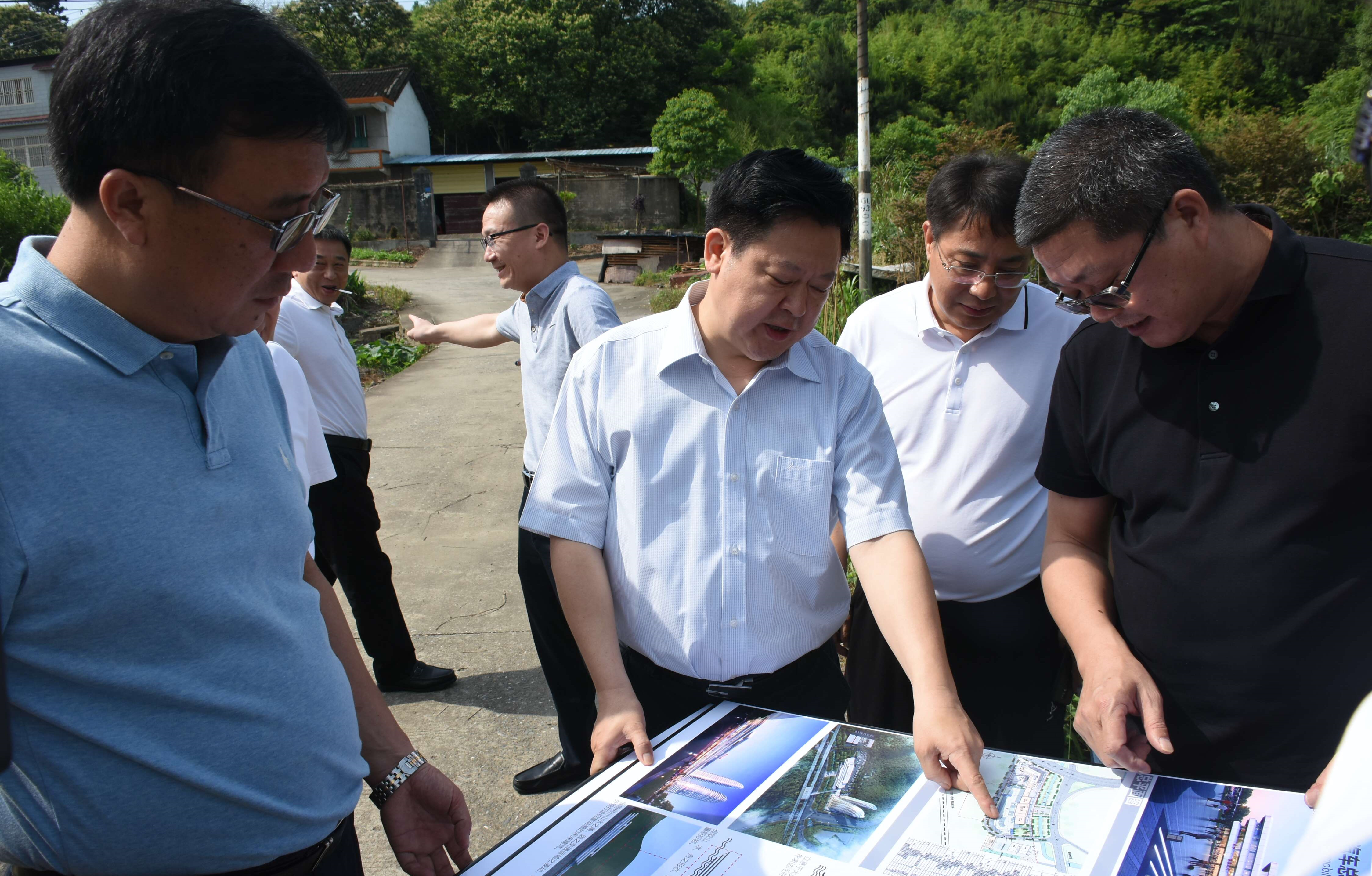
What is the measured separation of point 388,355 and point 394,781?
31.5 feet

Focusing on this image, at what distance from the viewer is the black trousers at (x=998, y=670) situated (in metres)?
2.16

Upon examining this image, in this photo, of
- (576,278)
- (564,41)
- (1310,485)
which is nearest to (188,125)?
(1310,485)

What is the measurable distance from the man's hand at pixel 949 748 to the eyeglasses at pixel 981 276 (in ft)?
4.01

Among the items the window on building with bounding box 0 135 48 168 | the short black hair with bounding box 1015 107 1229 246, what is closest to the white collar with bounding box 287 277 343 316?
the short black hair with bounding box 1015 107 1229 246

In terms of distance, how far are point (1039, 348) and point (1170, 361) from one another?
2.33ft

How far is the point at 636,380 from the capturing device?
64.1 inches

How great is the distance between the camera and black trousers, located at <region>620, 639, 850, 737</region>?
1598 millimetres

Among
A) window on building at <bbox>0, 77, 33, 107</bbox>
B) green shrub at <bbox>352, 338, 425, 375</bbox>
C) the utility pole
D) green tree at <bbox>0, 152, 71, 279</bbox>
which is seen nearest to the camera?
the utility pole

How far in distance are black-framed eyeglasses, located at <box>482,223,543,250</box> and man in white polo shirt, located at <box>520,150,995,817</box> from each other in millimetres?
1937

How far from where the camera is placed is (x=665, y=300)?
14.1 meters

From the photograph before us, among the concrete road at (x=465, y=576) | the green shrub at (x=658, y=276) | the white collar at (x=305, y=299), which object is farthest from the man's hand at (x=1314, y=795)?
the green shrub at (x=658, y=276)

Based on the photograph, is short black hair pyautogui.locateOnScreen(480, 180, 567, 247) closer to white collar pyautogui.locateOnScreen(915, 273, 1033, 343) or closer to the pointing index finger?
white collar pyautogui.locateOnScreen(915, 273, 1033, 343)

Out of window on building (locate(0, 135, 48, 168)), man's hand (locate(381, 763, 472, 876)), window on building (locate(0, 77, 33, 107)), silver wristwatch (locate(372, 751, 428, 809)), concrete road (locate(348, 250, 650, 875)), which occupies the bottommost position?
concrete road (locate(348, 250, 650, 875))

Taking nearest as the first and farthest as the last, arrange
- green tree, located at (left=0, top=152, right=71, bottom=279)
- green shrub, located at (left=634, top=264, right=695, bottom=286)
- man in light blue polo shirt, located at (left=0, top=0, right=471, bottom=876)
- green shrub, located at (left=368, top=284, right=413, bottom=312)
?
man in light blue polo shirt, located at (left=0, top=0, right=471, bottom=876) → green tree, located at (left=0, top=152, right=71, bottom=279) → green shrub, located at (left=368, top=284, right=413, bottom=312) → green shrub, located at (left=634, top=264, right=695, bottom=286)
